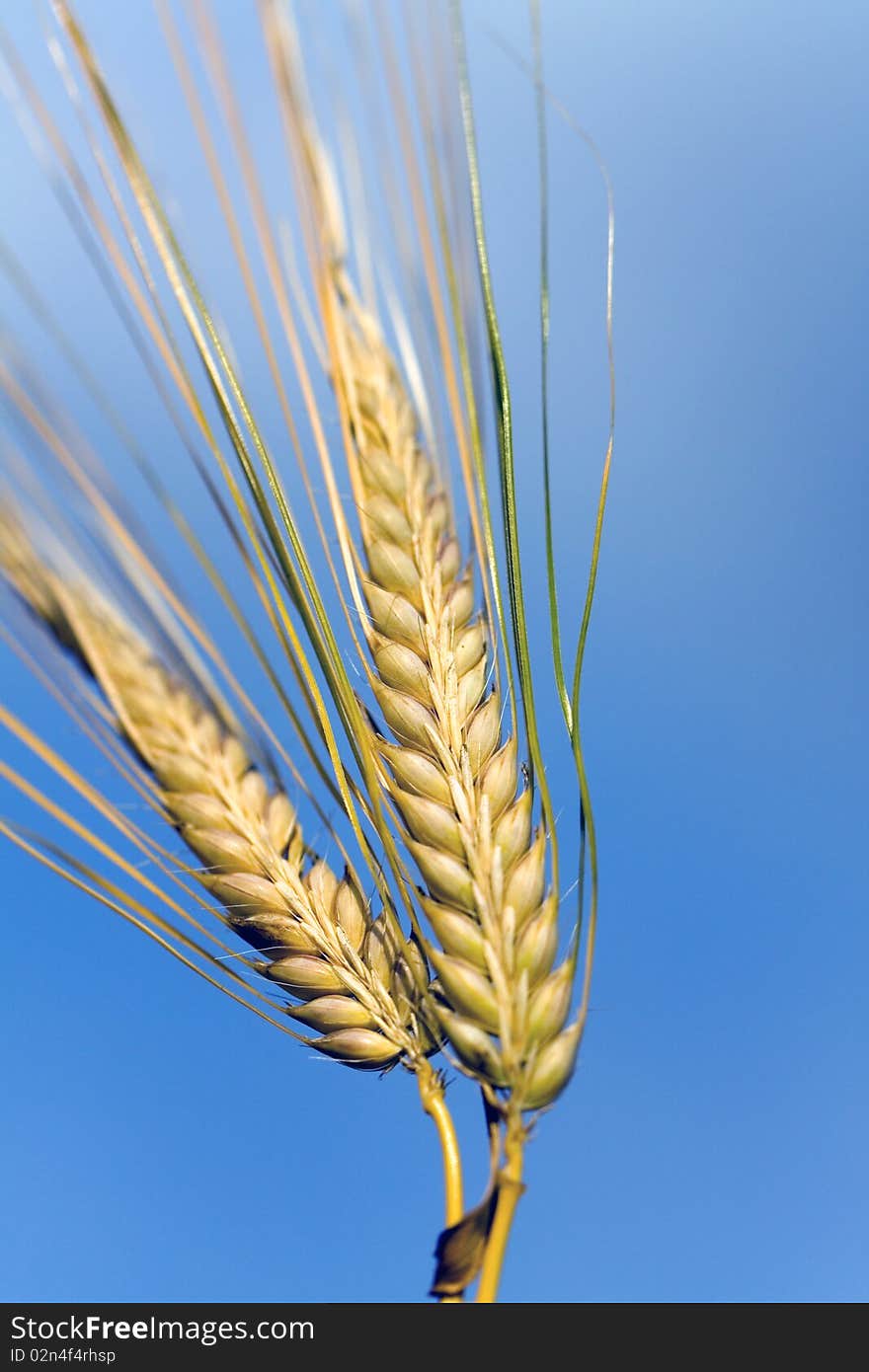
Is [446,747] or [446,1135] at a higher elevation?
[446,747]

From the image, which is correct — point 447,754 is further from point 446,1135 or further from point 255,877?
point 446,1135

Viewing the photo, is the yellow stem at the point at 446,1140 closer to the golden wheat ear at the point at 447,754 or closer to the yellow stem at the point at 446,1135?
the yellow stem at the point at 446,1135

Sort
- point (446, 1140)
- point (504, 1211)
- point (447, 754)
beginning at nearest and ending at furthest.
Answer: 1. point (504, 1211)
2. point (446, 1140)
3. point (447, 754)

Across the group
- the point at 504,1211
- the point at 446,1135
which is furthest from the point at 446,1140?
the point at 504,1211

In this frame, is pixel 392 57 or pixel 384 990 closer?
pixel 392 57

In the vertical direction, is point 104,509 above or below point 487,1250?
above

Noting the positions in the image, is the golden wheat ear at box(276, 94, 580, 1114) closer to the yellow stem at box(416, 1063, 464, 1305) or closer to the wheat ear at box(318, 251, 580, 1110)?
the wheat ear at box(318, 251, 580, 1110)

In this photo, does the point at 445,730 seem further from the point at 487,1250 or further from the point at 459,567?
the point at 487,1250

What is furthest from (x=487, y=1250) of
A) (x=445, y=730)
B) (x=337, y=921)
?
(x=445, y=730)
